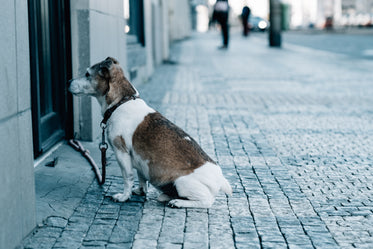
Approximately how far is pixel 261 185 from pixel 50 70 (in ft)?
8.78

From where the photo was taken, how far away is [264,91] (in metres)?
11.6

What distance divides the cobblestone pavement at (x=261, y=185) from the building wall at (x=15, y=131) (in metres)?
0.26

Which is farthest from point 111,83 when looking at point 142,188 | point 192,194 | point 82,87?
point 192,194

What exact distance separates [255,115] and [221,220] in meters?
4.76

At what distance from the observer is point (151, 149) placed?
4293 mm

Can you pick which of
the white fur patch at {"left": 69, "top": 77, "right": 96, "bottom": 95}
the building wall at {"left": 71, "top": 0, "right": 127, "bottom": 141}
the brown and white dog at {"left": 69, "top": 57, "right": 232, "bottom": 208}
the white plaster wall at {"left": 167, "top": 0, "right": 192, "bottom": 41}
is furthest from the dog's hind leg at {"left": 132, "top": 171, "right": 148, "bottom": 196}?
the white plaster wall at {"left": 167, "top": 0, "right": 192, "bottom": 41}

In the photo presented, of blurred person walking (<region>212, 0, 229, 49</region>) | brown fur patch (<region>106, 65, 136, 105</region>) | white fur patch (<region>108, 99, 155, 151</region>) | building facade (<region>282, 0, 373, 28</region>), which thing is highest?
building facade (<region>282, 0, 373, 28</region>)

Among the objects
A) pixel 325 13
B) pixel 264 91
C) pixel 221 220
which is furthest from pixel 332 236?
pixel 325 13

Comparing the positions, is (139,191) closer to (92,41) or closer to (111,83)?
(111,83)

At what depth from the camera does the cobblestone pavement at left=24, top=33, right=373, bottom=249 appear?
3.77 meters

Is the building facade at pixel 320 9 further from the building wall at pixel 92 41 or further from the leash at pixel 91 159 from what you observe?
the leash at pixel 91 159

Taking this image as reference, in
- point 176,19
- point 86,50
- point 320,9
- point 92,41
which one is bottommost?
point 86,50

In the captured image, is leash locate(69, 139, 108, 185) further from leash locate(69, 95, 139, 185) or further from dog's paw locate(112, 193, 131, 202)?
dog's paw locate(112, 193, 131, 202)

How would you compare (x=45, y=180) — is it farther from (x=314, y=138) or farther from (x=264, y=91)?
(x=264, y=91)
